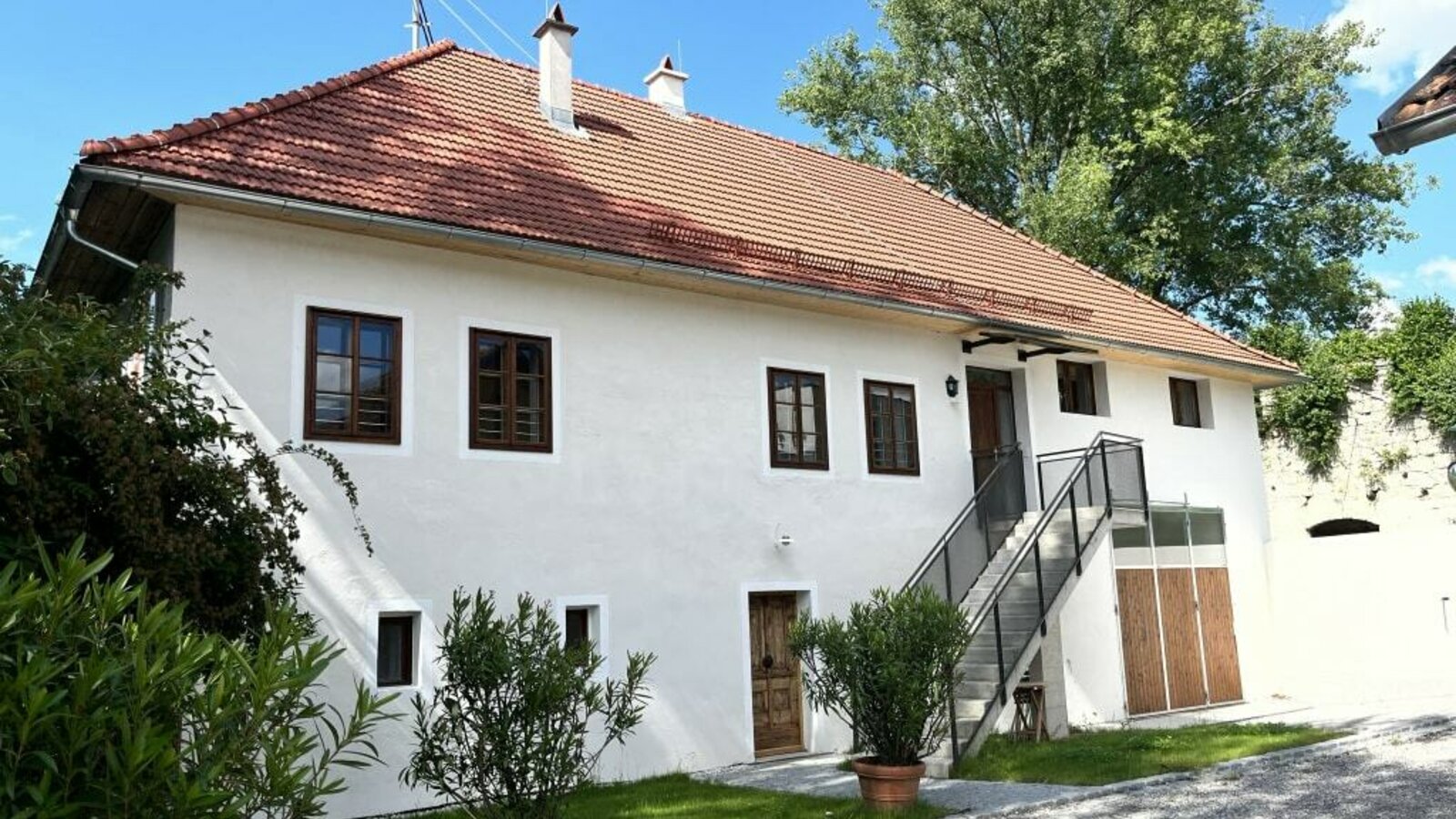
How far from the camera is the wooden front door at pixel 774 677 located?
512 inches

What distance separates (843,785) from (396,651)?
432 cm

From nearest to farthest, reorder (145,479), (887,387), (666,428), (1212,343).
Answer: (145,479), (666,428), (887,387), (1212,343)

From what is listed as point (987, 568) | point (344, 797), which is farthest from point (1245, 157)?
point (344, 797)

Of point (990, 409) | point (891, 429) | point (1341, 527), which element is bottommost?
point (1341, 527)

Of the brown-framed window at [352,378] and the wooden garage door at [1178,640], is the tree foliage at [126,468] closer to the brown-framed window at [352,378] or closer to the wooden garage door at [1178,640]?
the brown-framed window at [352,378]

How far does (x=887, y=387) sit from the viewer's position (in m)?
14.7

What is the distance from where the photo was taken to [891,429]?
48.1 feet

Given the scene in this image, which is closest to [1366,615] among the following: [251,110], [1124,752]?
[1124,752]

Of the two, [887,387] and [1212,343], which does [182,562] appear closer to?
[887,387]

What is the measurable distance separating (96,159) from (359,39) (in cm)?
866

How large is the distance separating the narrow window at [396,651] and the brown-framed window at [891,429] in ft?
19.8

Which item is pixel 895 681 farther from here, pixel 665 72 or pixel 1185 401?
pixel 665 72

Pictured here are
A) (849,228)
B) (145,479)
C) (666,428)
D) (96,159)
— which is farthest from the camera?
(849,228)

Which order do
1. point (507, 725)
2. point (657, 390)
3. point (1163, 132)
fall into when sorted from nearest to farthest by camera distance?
point (507, 725) → point (657, 390) → point (1163, 132)
